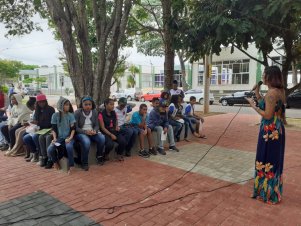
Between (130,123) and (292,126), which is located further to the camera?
(292,126)

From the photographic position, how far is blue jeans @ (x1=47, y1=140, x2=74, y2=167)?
16.8ft

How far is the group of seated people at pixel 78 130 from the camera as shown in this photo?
209 inches

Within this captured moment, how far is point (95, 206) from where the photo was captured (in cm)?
383

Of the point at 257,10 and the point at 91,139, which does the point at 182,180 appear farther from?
the point at 257,10

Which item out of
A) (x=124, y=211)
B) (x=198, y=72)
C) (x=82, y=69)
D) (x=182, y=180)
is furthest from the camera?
(x=198, y=72)

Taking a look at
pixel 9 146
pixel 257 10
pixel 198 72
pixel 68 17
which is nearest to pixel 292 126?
pixel 257 10

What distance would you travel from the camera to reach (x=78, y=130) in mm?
5457

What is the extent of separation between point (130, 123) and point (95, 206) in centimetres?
291

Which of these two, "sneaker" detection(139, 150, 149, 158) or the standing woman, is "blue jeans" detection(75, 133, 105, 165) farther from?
the standing woman

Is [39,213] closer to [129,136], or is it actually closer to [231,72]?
[129,136]

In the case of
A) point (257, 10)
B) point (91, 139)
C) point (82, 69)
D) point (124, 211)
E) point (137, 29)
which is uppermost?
point (137, 29)

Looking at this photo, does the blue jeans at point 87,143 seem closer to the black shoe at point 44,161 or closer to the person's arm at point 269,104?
the black shoe at point 44,161

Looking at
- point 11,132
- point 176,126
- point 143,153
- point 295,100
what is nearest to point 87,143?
point 143,153

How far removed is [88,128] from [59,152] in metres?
0.71
